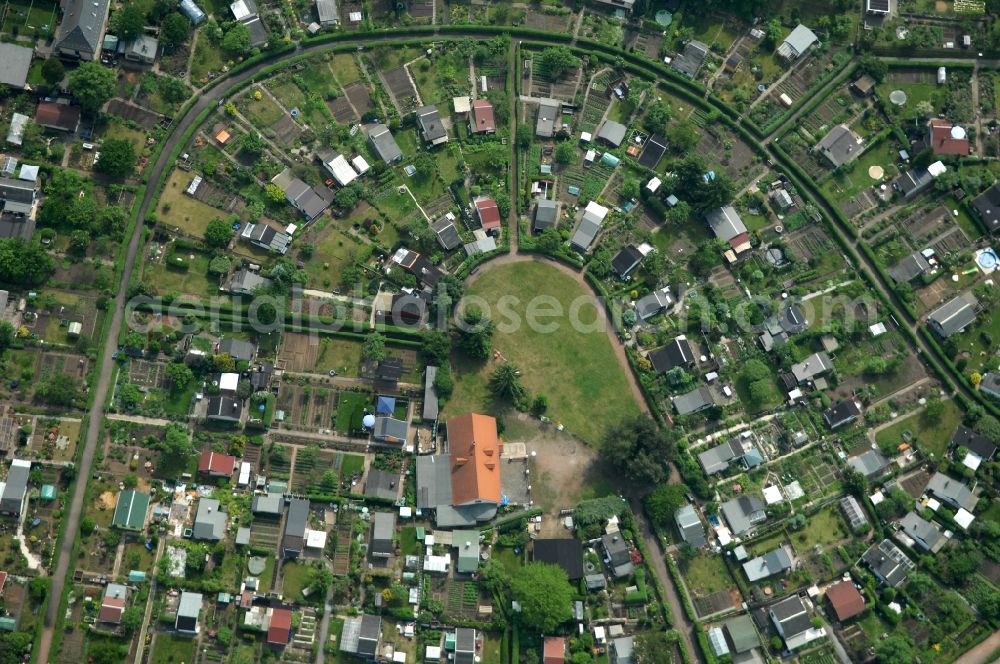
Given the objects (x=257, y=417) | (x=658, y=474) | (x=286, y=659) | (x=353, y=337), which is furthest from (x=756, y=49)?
(x=286, y=659)

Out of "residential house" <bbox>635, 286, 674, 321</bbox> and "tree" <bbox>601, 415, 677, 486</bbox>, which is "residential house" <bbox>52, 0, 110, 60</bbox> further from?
"tree" <bbox>601, 415, 677, 486</bbox>

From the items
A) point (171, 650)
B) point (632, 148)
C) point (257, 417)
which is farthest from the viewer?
point (632, 148)

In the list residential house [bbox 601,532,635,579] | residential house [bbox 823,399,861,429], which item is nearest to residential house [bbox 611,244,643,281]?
residential house [bbox 823,399,861,429]

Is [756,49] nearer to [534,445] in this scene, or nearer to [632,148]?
[632,148]

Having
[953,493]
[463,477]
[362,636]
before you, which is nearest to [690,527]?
[463,477]

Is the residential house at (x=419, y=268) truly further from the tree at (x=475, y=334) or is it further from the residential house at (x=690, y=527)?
the residential house at (x=690, y=527)
